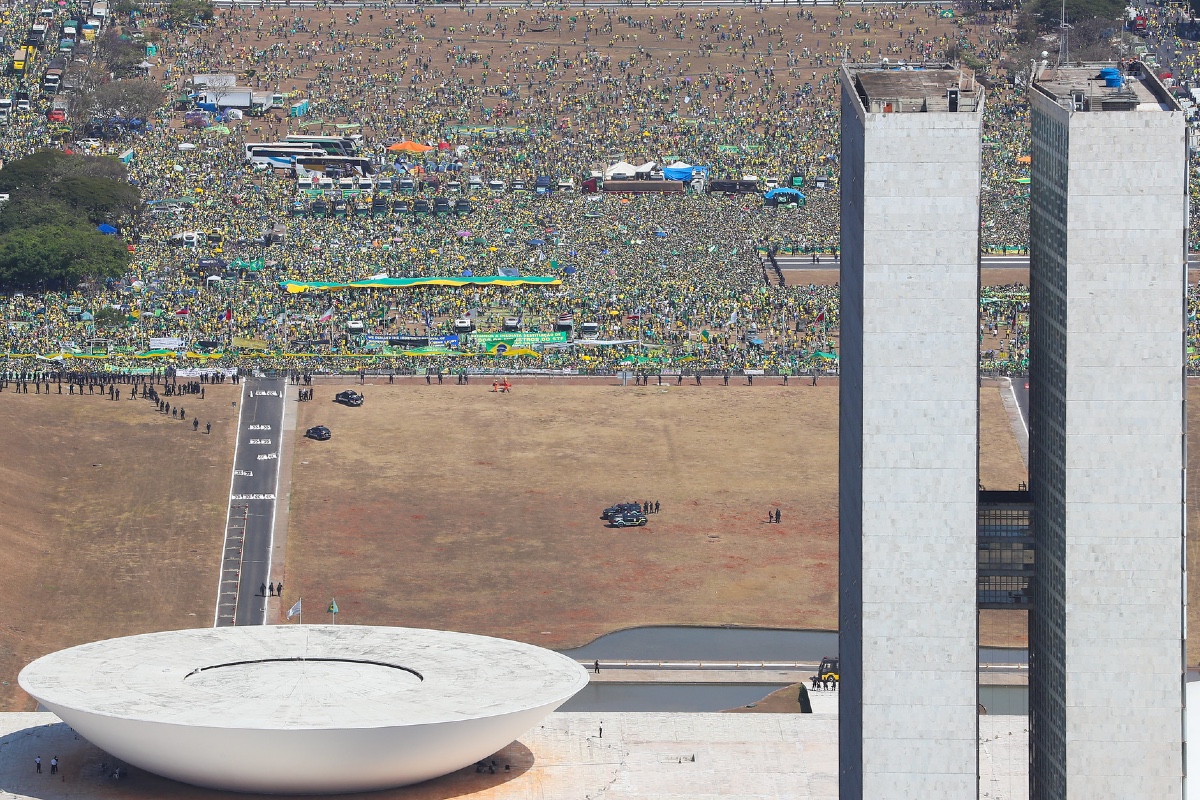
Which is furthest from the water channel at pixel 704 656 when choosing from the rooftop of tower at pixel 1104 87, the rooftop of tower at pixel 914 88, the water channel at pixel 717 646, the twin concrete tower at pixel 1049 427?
the rooftop of tower at pixel 914 88

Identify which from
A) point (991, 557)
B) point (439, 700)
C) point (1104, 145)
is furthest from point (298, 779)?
point (1104, 145)

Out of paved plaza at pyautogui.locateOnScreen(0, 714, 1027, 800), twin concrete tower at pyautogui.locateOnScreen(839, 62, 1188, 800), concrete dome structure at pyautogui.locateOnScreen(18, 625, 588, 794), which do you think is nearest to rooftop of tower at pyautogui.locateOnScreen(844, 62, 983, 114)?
twin concrete tower at pyautogui.locateOnScreen(839, 62, 1188, 800)

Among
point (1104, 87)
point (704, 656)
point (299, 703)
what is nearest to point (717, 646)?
point (704, 656)

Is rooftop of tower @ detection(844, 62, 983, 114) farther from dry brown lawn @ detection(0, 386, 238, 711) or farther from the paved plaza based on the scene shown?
dry brown lawn @ detection(0, 386, 238, 711)

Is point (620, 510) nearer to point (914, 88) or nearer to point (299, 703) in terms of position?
point (299, 703)

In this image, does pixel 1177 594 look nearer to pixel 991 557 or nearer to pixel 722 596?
pixel 991 557

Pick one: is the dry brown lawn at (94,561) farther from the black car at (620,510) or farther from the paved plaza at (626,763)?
the black car at (620,510)
